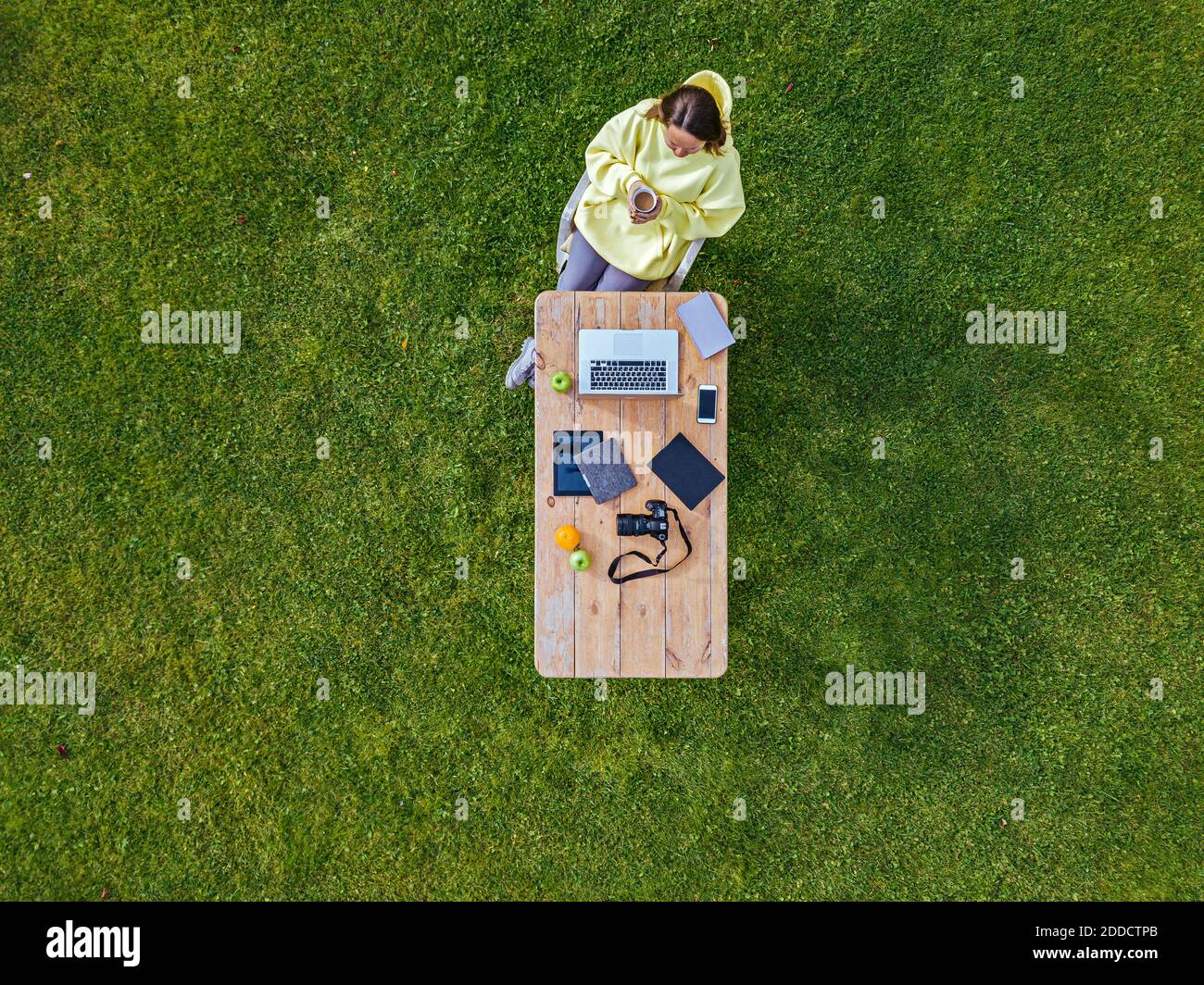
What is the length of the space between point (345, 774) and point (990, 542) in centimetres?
410

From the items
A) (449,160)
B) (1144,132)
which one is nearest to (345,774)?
(449,160)

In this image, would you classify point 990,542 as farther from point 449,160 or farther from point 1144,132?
point 449,160

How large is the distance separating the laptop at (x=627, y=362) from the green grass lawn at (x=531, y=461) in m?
1.14

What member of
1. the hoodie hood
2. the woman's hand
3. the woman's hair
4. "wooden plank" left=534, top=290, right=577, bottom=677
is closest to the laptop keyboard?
"wooden plank" left=534, top=290, right=577, bottom=677

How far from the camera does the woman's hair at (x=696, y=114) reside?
104 inches

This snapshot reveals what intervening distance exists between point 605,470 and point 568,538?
34cm

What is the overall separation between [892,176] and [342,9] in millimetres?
3488

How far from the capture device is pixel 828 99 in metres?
3.96

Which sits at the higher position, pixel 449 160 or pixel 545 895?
pixel 449 160

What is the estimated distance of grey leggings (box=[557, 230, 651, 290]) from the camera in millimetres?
3225

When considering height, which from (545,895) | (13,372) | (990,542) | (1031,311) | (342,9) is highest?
(342,9)

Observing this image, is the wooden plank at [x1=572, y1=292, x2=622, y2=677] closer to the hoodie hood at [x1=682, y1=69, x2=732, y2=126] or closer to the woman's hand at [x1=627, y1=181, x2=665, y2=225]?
the woman's hand at [x1=627, y1=181, x2=665, y2=225]

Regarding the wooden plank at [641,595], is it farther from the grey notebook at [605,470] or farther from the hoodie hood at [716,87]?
the hoodie hood at [716,87]

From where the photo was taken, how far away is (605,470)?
288cm
